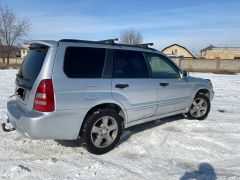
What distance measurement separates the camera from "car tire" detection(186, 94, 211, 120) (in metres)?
6.68

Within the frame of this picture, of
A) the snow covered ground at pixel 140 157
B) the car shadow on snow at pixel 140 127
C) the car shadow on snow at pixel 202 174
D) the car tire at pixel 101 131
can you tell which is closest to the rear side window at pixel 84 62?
the car tire at pixel 101 131

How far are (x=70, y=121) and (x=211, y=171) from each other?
2.17 metres

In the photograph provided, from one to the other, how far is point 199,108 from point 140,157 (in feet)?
9.26

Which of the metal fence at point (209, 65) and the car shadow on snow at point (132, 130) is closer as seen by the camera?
the car shadow on snow at point (132, 130)

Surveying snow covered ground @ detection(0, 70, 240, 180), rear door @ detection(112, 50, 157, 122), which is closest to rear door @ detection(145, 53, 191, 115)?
rear door @ detection(112, 50, 157, 122)

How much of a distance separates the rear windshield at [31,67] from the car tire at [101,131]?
104 centimetres

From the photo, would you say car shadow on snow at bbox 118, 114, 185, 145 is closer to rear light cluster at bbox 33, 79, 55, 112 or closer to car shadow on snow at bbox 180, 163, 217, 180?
car shadow on snow at bbox 180, 163, 217, 180

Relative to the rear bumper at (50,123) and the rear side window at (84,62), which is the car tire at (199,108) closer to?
the rear side window at (84,62)

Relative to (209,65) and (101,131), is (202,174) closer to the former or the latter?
(101,131)

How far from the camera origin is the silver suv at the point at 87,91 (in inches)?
158

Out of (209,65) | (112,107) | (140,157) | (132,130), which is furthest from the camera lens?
(209,65)

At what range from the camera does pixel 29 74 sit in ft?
14.4

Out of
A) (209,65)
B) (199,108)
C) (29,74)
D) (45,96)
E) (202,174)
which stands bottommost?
(202,174)

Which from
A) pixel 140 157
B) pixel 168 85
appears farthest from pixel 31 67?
pixel 168 85
